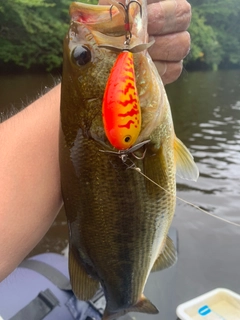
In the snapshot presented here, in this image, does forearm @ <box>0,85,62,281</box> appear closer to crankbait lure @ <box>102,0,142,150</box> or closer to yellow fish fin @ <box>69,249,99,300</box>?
yellow fish fin @ <box>69,249,99,300</box>

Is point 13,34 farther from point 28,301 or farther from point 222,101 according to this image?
point 28,301

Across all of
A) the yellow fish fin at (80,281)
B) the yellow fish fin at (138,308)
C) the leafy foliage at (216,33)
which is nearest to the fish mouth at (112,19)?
the yellow fish fin at (80,281)

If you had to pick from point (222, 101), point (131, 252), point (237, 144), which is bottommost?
point (222, 101)

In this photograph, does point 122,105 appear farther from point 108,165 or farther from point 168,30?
point 168,30

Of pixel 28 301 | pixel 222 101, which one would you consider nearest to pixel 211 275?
pixel 28 301

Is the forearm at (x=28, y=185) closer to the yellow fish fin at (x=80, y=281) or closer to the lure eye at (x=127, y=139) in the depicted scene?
the yellow fish fin at (x=80, y=281)

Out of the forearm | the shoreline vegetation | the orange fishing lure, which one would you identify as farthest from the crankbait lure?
the shoreline vegetation

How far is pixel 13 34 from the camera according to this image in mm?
23344

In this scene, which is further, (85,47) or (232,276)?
(232,276)

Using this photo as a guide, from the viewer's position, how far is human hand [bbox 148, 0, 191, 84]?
4.84ft

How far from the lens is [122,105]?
1190 mm

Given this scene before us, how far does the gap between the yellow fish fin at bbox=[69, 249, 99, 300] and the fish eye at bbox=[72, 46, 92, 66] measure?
709 millimetres

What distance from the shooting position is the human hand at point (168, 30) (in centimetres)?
148

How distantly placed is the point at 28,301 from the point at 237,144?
9.84 metres
